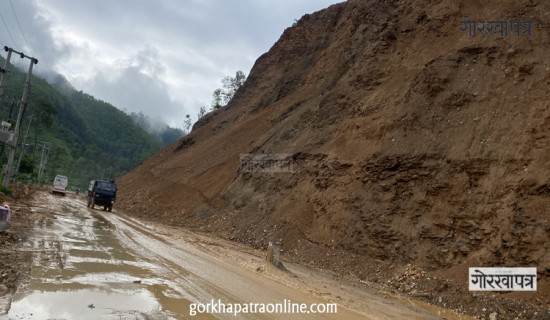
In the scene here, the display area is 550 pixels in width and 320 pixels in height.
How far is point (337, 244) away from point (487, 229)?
454 cm

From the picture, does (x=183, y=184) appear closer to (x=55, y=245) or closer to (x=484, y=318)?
(x=55, y=245)

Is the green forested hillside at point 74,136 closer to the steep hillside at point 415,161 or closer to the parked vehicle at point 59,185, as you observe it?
the parked vehicle at point 59,185

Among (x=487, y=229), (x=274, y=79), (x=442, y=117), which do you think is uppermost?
(x=274, y=79)

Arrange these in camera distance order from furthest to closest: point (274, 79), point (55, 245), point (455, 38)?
point (274, 79) → point (455, 38) → point (55, 245)

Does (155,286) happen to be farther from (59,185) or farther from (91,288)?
(59,185)

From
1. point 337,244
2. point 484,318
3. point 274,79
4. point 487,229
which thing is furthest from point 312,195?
point 274,79

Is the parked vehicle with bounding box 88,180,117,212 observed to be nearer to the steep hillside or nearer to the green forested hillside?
the steep hillside

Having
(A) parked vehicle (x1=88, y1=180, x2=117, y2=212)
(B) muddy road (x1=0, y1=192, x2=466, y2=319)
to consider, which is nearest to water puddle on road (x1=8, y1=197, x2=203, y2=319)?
(B) muddy road (x1=0, y1=192, x2=466, y2=319)

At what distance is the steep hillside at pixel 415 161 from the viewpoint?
350 inches

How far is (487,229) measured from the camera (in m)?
8.70

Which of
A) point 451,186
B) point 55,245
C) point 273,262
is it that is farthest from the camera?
point 451,186

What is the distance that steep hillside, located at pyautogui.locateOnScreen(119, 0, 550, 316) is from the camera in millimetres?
8891

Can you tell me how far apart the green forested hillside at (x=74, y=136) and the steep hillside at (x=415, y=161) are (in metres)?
45.7

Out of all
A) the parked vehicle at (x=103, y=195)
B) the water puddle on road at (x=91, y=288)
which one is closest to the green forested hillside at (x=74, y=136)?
the parked vehicle at (x=103, y=195)
